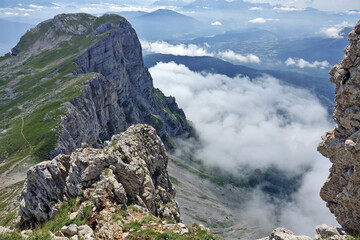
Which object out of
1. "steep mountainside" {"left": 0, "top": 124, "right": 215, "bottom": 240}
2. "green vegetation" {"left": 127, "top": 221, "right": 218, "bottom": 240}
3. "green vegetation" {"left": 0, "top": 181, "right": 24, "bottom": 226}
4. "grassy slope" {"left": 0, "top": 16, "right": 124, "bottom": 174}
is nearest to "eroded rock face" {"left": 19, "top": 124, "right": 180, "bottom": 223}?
"steep mountainside" {"left": 0, "top": 124, "right": 215, "bottom": 240}

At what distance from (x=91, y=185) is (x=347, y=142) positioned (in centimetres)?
3597

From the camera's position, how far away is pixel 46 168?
4559 centimetres

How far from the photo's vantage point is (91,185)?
37.2 m

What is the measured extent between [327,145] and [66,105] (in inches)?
5030

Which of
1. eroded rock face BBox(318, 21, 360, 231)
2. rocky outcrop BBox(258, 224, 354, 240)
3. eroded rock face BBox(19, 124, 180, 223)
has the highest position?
eroded rock face BBox(318, 21, 360, 231)

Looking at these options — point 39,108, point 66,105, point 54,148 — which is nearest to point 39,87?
point 39,108

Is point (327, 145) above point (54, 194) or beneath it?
above

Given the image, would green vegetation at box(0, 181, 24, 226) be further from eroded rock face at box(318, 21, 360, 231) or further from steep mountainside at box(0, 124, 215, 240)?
eroded rock face at box(318, 21, 360, 231)

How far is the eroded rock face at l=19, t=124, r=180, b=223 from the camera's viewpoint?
35094 millimetres

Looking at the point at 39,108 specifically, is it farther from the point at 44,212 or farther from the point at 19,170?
the point at 44,212

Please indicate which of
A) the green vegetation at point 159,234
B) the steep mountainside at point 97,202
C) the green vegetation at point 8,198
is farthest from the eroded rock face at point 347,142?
the green vegetation at point 8,198

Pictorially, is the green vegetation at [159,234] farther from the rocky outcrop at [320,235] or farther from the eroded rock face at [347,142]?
the eroded rock face at [347,142]

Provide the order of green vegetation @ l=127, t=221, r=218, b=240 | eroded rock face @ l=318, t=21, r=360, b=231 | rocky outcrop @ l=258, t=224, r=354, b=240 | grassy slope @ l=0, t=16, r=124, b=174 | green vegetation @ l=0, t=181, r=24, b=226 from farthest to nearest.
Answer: grassy slope @ l=0, t=16, r=124, b=174, green vegetation @ l=0, t=181, r=24, b=226, eroded rock face @ l=318, t=21, r=360, b=231, green vegetation @ l=127, t=221, r=218, b=240, rocky outcrop @ l=258, t=224, r=354, b=240

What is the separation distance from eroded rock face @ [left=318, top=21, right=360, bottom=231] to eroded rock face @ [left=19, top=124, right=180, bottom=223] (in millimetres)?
28335
